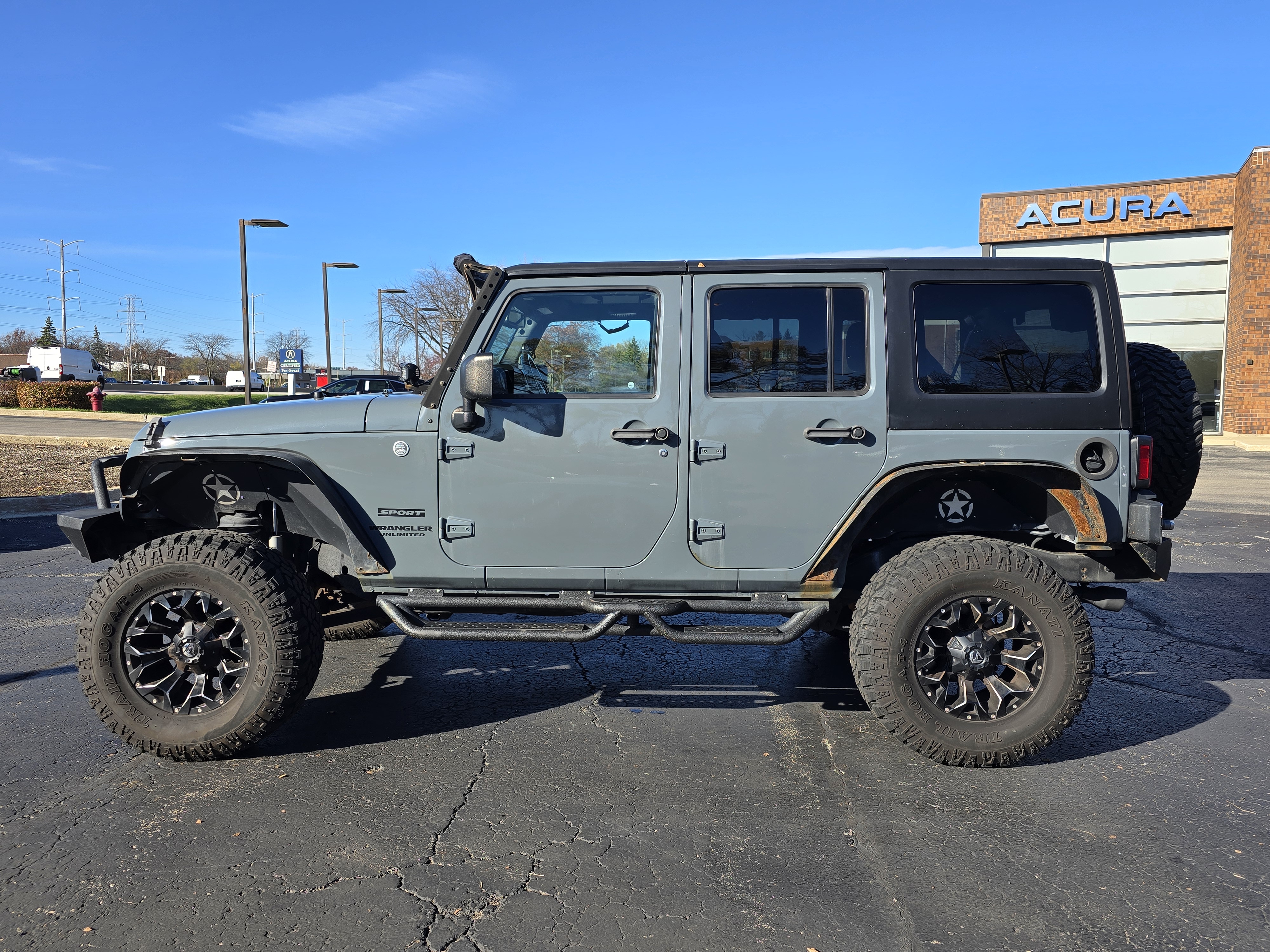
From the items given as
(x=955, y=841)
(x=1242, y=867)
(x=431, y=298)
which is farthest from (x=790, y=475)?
(x=431, y=298)

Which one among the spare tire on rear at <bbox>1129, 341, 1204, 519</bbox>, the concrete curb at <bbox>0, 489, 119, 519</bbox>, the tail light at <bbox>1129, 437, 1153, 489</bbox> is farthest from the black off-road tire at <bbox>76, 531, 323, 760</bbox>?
the concrete curb at <bbox>0, 489, 119, 519</bbox>

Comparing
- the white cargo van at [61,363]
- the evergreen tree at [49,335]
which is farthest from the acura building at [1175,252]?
the evergreen tree at [49,335]

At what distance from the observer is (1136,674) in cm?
486

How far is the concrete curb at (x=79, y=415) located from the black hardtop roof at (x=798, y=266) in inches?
1007

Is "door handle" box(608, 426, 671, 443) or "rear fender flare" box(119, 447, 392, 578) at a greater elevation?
"door handle" box(608, 426, 671, 443)

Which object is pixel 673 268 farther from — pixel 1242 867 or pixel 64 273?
pixel 64 273

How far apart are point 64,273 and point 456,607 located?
10286 cm

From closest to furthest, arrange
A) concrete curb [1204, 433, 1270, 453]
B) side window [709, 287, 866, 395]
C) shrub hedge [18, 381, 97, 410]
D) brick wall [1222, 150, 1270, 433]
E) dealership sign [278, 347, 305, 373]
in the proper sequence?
side window [709, 287, 866, 395] < concrete curb [1204, 433, 1270, 453] < brick wall [1222, 150, 1270, 433] < shrub hedge [18, 381, 97, 410] < dealership sign [278, 347, 305, 373]

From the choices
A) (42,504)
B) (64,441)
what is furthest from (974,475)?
(64,441)

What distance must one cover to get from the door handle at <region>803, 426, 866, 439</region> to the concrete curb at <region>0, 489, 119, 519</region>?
402 inches

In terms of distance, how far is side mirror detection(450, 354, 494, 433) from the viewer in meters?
3.55

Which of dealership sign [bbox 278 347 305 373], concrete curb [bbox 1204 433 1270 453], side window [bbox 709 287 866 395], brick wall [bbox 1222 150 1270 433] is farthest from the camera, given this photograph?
dealership sign [bbox 278 347 305 373]

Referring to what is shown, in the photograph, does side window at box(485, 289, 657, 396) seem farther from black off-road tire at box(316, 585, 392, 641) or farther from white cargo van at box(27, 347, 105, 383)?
white cargo van at box(27, 347, 105, 383)

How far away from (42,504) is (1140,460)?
12.2 m
